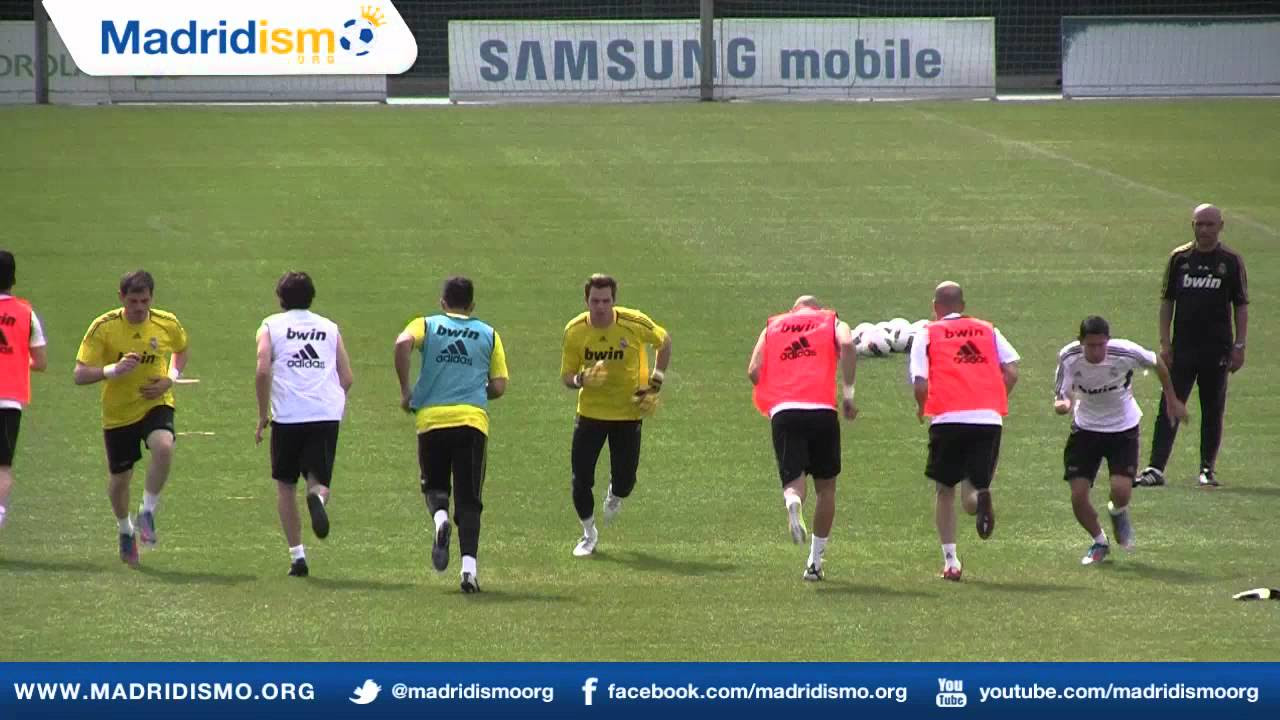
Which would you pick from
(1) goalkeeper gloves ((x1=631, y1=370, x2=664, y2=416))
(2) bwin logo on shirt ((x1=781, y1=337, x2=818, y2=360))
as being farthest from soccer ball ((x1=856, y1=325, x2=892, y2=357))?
(2) bwin logo on shirt ((x1=781, y1=337, x2=818, y2=360))

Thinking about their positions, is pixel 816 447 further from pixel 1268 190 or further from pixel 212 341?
pixel 1268 190

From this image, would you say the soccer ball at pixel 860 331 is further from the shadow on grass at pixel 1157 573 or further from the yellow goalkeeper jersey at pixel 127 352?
the yellow goalkeeper jersey at pixel 127 352

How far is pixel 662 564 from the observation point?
13.3m

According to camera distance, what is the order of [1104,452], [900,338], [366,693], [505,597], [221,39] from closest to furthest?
1. [366,693]
2. [505,597]
3. [1104,452]
4. [900,338]
5. [221,39]

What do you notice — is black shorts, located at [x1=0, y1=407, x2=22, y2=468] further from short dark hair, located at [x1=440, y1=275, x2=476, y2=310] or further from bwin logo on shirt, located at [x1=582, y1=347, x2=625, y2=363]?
bwin logo on shirt, located at [x1=582, y1=347, x2=625, y2=363]

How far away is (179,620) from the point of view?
37.5 ft

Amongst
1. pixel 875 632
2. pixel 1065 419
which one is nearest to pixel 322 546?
pixel 875 632

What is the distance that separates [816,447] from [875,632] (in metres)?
1.65

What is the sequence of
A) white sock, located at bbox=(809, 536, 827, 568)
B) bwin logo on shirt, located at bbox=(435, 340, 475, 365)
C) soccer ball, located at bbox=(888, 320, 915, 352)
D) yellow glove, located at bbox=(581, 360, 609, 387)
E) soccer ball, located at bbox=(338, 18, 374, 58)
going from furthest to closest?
1. soccer ball, located at bbox=(338, 18, 374, 58)
2. soccer ball, located at bbox=(888, 320, 915, 352)
3. yellow glove, located at bbox=(581, 360, 609, 387)
4. white sock, located at bbox=(809, 536, 827, 568)
5. bwin logo on shirt, located at bbox=(435, 340, 475, 365)

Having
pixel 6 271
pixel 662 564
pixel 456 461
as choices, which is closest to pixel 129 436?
pixel 6 271

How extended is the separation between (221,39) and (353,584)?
2877cm

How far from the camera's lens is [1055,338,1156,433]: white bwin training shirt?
12.9 meters

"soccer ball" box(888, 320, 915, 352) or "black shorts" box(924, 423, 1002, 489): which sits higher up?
"soccer ball" box(888, 320, 915, 352)

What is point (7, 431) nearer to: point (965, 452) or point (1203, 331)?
point (965, 452)
